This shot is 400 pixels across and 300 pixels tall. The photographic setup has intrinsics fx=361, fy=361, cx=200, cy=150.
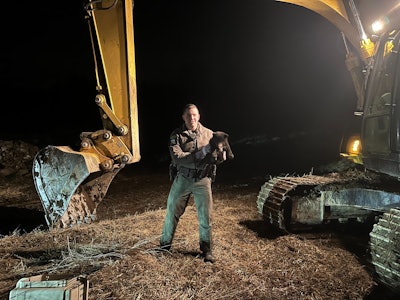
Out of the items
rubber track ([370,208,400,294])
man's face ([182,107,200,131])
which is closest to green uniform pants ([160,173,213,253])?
man's face ([182,107,200,131])

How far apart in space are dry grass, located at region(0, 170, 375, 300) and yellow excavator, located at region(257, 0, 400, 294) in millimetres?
404

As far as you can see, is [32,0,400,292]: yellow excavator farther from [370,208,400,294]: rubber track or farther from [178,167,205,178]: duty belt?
[178,167,205,178]: duty belt

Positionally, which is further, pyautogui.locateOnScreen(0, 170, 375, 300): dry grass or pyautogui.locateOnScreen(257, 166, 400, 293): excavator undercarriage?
pyautogui.locateOnScreen(257, 166, 400, 293): excavator undercarriage

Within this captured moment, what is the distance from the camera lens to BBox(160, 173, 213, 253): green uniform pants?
4301 mm

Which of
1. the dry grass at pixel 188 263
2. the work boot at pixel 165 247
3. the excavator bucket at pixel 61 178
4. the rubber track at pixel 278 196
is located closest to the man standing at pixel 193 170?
the work boot at pixel 165 247

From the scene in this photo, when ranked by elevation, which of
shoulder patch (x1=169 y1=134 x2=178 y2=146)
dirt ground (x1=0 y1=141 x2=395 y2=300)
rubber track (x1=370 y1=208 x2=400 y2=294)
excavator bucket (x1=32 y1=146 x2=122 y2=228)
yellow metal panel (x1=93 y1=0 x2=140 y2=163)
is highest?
yellow metal panel (x1=93 y1=0 x2=140 y2=163)

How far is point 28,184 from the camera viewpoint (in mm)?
10969

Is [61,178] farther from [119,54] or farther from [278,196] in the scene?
[278,196]

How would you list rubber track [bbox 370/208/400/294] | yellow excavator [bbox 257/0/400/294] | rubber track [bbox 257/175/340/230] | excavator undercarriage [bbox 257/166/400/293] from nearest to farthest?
rubber track [bbox 370/208/400/294] < yellow excavator [bbox 257/0/400/294] < excavator undercarriage [bbox 257/166/400/293] < rubber track [bbox 257/175/340/230]

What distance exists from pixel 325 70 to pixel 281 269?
38.3m

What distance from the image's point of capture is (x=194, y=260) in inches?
171

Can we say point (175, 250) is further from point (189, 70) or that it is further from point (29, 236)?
point (189, 70)

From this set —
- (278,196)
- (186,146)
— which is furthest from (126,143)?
(278,196)

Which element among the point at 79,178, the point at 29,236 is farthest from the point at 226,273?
the point at 29,236
